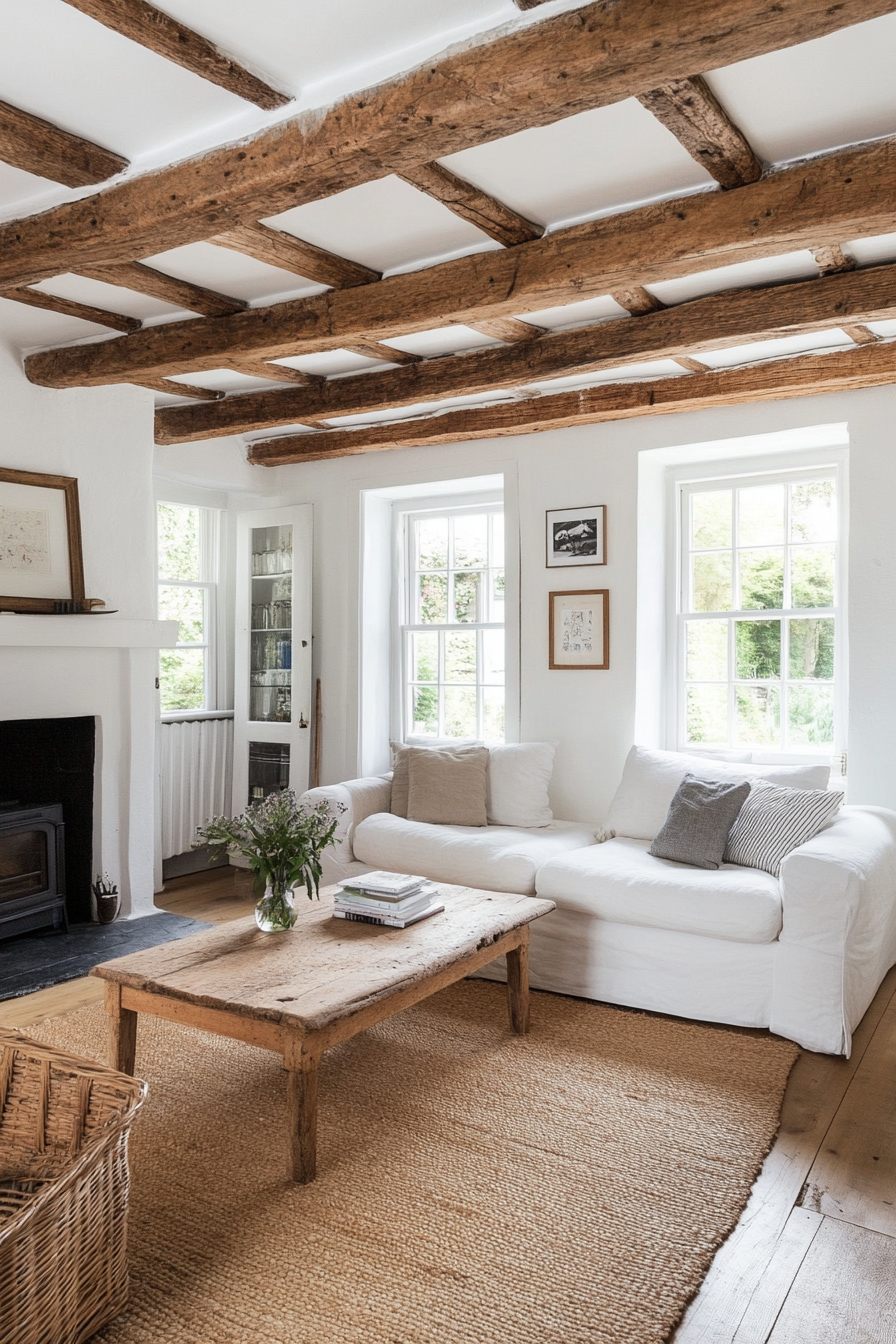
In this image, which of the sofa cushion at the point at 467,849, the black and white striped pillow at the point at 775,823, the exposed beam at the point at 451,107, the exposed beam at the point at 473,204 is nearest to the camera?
the exposed beam at the point at 451,107

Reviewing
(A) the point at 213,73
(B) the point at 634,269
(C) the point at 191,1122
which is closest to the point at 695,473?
(B) the point at 634,269

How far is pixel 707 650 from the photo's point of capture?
502 cm

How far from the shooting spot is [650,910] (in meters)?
3.57

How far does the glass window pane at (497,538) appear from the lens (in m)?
5.60

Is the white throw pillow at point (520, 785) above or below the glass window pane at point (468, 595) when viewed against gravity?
below

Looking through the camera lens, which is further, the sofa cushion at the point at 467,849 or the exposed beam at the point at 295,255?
the sofa cushion at the point at 467,849

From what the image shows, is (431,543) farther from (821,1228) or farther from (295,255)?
(821,1228)

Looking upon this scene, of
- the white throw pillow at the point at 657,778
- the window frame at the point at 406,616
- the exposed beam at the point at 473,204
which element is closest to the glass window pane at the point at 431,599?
the window frame at the point at 406,616

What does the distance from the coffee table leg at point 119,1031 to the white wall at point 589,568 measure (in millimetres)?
2688

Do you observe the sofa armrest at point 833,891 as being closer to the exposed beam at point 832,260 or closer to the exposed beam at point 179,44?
the exposed beam at point 832,260

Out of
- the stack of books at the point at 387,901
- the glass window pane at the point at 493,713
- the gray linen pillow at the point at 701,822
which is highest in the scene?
the glass window pane at the point at 493,713

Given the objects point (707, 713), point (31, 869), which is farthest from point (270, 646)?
point (707, 713)

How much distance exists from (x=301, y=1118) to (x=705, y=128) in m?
2.57

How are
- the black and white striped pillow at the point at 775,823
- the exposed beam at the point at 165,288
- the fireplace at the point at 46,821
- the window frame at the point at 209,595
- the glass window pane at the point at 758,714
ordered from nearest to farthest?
the exposed beam at the point at 165,288 < the black and white striped pillow at the point at 775,823 < the fireplace at the point at 46,821 < the glass window pane at the point at 758,714 < the window frame at the point at 209,595
